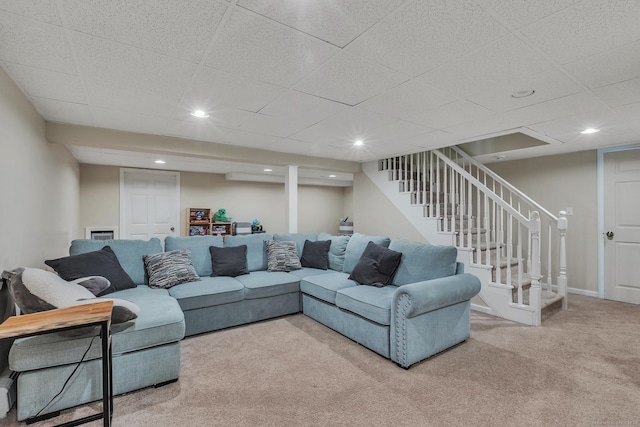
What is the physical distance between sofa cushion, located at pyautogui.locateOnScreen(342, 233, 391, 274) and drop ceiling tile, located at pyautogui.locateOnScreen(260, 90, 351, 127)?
154cm

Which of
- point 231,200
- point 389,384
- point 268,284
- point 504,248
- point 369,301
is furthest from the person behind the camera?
point 231,200

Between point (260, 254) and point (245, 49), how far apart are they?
2.70 m

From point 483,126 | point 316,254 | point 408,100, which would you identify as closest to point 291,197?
point 316,254

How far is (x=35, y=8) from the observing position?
4.61 feet

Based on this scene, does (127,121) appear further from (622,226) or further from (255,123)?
(622,226)

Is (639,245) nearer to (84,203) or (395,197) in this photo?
(395,197)

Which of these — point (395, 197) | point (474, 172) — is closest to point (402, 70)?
point (395, 197)

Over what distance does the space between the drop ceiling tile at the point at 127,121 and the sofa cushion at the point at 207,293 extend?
5.68 ft

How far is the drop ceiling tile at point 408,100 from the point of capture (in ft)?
7.61

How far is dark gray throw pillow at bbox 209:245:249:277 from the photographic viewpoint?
3.55 m

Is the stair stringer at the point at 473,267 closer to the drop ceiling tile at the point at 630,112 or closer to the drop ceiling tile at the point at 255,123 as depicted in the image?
the drop ceiling tile at the point at 630,112

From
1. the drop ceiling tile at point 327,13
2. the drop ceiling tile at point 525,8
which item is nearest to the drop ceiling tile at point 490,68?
the drop ceiling tile at point 525,8

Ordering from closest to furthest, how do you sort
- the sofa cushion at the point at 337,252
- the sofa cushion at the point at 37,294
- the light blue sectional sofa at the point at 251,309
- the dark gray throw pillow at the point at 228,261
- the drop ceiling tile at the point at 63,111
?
the sofa cushion at the point at 37,294, the light blue sectional sofa at the point at 251,309, the drop ceiling tile at the point at 63,111, the dark gray throw pillow at the point at 228,261, the sofa cushion at the point at 337,252

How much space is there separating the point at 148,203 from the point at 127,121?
3266mm
